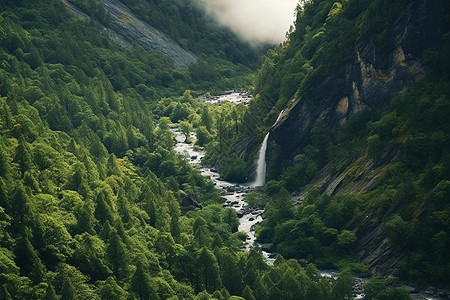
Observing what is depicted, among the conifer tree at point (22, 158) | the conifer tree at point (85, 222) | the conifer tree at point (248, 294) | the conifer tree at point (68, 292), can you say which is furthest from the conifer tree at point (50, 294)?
the conifer tree at point (22, 158)

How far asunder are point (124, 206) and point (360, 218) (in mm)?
49266

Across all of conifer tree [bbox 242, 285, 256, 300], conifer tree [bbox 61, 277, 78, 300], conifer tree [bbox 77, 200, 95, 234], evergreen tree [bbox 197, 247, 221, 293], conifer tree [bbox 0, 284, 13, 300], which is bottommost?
conifer tree [bbox 0, 284, 13, 300]

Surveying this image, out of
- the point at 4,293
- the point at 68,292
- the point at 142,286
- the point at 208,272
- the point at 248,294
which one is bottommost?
the point at 4,293

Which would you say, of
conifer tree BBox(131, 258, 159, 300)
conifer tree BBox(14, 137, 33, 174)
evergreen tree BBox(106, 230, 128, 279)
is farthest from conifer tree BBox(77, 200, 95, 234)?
conifer tree BBox(131, 258, 159, 300)

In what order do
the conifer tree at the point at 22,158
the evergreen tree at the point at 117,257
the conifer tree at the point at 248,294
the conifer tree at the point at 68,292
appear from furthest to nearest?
1. the conifer tree at the point at 22,158
2. the evergreen tree at the point at 117,257
3. the conifer tree at the point at 248,294
4. the conifer tree at the point at 68,292

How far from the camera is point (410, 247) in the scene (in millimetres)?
181875

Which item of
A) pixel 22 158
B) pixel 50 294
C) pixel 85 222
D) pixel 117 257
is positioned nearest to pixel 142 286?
pixel 117 257

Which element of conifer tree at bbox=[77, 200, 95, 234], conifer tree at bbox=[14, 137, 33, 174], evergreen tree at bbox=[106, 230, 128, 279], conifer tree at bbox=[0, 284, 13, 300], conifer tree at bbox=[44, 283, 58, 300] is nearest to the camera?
conifer tree at bbox=[0, 284, 13, 300]

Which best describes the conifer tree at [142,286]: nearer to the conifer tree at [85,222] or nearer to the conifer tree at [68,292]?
the conifer tree at [68,292]

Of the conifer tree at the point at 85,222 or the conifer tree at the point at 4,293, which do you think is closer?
the conifer tree at the point at 4,293

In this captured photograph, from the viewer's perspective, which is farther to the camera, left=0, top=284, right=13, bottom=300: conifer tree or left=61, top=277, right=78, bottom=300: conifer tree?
left=61, top=277, right=78, bottom=300: conifer tree

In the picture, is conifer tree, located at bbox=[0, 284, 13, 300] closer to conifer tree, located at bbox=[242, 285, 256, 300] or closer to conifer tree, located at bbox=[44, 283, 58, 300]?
conifer tree, located at bbox=[44, 283, 58, 300]

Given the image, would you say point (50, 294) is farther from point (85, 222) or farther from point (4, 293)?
point (85, 222)

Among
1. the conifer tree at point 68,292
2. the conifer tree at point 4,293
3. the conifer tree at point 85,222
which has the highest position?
the conifer tree at point 85,222
